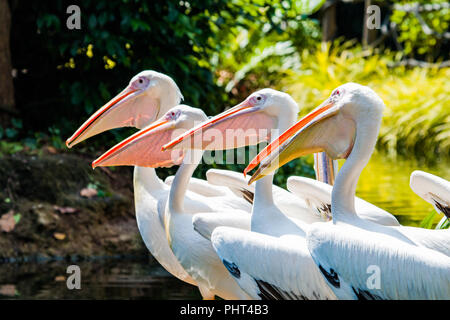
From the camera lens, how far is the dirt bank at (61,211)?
6434 mm

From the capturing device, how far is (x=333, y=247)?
9.76 ft

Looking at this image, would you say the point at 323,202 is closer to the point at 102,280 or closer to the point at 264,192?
the point at 264,192

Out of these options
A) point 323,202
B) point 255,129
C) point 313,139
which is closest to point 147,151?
point 255,129

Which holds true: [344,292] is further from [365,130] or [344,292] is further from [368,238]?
[365,130]

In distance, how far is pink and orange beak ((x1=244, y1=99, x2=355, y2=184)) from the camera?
3.43 metres

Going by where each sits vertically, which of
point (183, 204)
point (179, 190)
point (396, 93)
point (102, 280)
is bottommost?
point (396, 93)

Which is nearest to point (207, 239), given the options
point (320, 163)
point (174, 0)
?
point (320, 163)

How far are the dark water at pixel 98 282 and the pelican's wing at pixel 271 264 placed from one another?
1.88 metres

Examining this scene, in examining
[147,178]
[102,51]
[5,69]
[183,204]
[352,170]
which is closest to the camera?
[352,170]

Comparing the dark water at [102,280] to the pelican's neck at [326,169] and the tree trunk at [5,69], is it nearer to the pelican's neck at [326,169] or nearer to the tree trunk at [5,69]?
the pelican's neck at [326,169]

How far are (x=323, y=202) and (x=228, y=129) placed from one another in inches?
25.6

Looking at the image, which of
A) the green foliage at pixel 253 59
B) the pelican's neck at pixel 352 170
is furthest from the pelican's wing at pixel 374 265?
the green foliage at pixel 253 59

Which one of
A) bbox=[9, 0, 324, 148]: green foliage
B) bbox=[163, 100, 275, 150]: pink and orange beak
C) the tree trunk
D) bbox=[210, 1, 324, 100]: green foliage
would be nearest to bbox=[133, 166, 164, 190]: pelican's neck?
bbox=[163, 100, 275, 150]: pink and orange beak

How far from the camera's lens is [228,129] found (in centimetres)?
389
